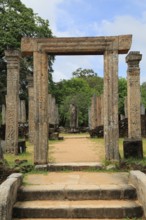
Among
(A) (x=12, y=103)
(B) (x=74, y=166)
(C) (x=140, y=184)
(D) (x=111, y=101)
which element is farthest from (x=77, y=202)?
(A) (x=12, y=103)

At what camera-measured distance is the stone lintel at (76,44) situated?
10445 millimetres

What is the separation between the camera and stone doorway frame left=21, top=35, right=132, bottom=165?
10.4 meters

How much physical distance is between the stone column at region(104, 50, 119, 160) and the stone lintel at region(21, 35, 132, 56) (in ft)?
Result: 0.71

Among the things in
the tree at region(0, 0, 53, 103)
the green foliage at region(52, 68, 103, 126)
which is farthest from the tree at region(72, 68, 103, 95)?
the tree at region(0, 0, 53, 103)

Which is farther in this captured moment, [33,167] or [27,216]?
[33,167]

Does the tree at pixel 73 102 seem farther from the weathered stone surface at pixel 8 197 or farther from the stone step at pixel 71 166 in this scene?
the weathered stone surface at pixel 8 197

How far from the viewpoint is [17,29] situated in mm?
31844

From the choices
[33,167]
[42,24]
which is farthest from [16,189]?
[42,24]

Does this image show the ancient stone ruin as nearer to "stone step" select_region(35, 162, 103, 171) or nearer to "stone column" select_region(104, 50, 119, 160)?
"stone column" select_region(104, 50, 119, 160)

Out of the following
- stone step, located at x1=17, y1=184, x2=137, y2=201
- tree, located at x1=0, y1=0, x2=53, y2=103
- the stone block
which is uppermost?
tree, located at x1=0, y1=0, x2=53, y2=103

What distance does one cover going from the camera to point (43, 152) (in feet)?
34.1

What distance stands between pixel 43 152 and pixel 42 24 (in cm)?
2538

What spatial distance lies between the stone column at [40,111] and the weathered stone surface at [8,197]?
325 centimetres

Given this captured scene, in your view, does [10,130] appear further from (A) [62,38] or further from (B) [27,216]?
(B) [27,216]
